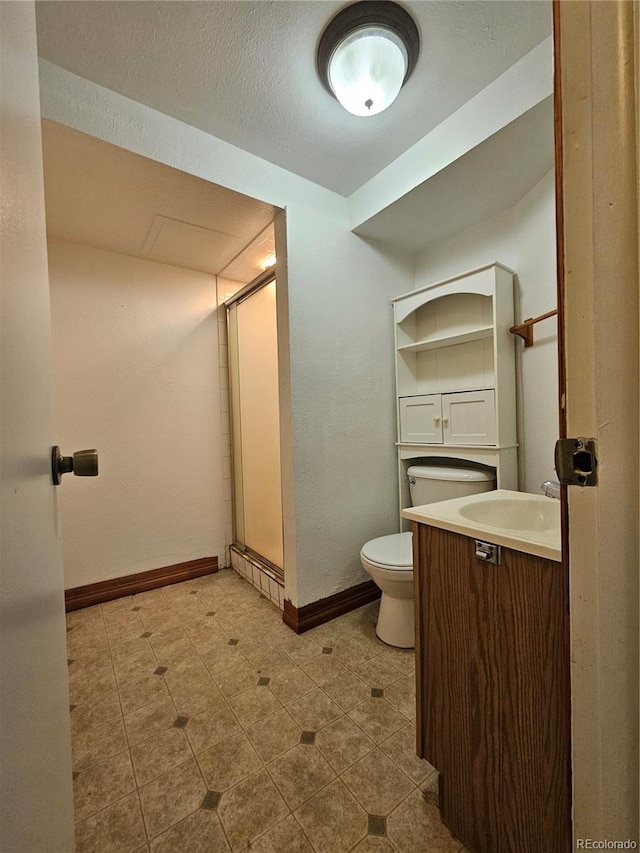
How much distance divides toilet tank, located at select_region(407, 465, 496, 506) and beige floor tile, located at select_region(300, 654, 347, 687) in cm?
90

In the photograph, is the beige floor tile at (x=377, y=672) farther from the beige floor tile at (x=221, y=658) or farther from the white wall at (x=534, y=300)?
the white wall at (x=534, y=300)

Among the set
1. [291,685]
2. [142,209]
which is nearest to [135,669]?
[291,685]

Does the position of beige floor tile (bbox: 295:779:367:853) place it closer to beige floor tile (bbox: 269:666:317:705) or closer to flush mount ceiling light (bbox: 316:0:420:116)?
beige floor tile (bbox: 269:666:317:705)

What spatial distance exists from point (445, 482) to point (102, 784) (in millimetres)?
1703

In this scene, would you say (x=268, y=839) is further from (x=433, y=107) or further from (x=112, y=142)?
(x=433, y=107)

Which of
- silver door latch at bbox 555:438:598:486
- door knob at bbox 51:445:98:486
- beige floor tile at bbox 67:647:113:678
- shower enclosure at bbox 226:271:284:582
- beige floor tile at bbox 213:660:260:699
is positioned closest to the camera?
silver door latch at bbox 555:438:598:486

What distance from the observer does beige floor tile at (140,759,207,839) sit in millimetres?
902

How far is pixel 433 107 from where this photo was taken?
55.8 inches

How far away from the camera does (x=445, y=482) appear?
183 cm

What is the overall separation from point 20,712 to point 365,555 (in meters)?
1.43

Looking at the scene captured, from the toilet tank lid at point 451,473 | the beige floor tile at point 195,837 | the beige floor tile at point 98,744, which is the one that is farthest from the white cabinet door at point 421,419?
the beige floor tile at point 98,744

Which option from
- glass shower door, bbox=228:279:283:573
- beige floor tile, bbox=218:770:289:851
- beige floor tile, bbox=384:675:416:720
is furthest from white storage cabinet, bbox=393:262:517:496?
beige floor tile, bbox=218:770:289:851

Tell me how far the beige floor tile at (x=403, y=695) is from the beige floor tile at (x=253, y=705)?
415mm

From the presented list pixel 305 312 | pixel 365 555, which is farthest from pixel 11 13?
pixel 365 555
